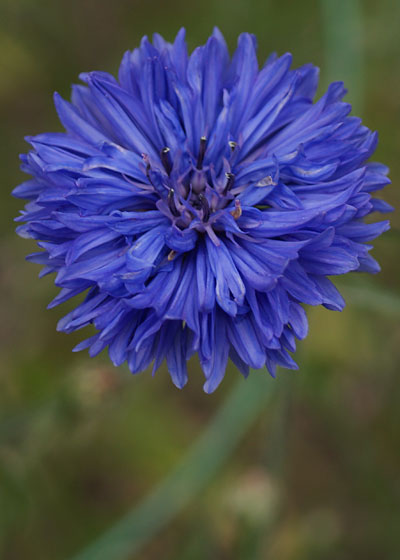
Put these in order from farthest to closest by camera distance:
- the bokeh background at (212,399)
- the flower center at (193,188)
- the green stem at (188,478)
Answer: the bokeh background at (212,399) → the green stem at (188,478) → the flower center at (193,188)

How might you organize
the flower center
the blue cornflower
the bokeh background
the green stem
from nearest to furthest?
1. the blue cornflower
2. the flower center
3. the green stem
4. the bokeh background

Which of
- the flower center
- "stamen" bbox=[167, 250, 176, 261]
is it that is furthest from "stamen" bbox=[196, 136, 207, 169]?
"stamen" bbox=[167, 250, 176, 261]

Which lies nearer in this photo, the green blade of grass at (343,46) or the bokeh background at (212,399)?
the green blade of grass at (343,46)

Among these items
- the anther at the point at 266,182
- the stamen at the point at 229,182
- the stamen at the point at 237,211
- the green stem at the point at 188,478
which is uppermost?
the stamen at the point at 229,182

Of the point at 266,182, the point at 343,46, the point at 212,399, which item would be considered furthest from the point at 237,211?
the point at 212,399

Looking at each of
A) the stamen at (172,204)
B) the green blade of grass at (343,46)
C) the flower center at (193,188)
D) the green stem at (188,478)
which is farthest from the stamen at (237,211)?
the green blade of grass at (343,46)

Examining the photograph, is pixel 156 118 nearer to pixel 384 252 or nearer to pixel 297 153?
pixel 297 153

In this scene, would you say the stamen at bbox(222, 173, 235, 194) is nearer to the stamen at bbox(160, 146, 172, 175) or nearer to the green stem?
the stamen at bbox(160, 146, 172, 175)

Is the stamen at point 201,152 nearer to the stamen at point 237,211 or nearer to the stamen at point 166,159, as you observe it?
the stamen at point 166,159

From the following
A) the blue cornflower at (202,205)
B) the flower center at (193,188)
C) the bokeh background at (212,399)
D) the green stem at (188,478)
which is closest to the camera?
the blue cornflower at (202,205)
